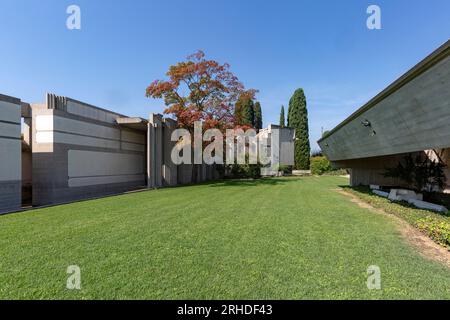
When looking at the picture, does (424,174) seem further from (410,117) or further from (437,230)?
(437,230)

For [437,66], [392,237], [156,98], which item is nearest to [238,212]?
[392,237]

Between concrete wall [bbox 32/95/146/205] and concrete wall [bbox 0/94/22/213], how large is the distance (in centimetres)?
163

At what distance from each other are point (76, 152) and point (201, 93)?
877 cm

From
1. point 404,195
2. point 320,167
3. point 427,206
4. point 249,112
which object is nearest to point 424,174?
point 404,195

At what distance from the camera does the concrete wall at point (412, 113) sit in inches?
186

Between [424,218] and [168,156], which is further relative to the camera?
[168,156]

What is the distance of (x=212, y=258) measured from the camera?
13.0 ft

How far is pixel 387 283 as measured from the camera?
10.4ft

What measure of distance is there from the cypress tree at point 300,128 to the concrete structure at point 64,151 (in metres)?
20.6

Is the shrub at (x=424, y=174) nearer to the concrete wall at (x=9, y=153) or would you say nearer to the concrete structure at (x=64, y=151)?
the concrete structure at (x=64, y=151)

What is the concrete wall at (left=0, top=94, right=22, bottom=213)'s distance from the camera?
27.8 feet

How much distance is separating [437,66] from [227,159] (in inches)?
761

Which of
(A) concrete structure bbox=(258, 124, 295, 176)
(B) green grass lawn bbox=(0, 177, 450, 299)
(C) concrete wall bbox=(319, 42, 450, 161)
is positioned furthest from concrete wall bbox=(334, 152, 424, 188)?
(A) concrete structure bbox=(258, 124, 295, 176)

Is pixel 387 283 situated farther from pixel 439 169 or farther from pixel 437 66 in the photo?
pixel 439 169
